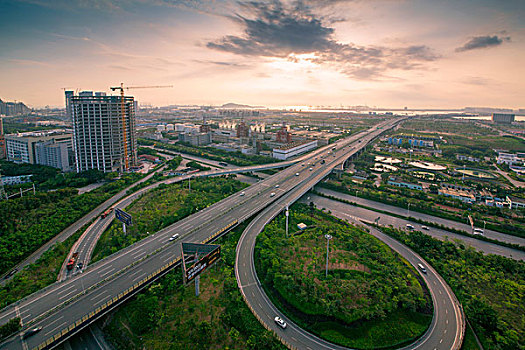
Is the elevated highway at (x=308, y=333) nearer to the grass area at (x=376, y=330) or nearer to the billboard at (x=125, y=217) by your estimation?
the grass area at (x=376, y=330)

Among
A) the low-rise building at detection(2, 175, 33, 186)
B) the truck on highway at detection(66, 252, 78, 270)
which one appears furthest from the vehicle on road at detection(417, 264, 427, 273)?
the low-rise building at detection(2, 175, 33, 186)

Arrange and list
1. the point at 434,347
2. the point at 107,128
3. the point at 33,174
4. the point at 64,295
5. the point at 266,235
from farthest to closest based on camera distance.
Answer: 1. the point at 107,128
2. the point at 33,174
3. the point at 266,235
4. the point at 64,295
5. the point at 434,347

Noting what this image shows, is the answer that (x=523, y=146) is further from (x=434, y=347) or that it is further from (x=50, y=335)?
(x=50, y=335)

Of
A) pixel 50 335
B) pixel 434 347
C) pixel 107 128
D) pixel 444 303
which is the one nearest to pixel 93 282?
pixel 50 335

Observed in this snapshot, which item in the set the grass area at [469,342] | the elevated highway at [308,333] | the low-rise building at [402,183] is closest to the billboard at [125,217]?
the elevated highway at [308,333]

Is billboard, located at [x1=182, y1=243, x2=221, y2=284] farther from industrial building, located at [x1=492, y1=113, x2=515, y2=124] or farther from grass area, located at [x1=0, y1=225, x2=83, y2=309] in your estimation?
industrial building, located at [x1=492, y1=113, x2=515, y2=124]
